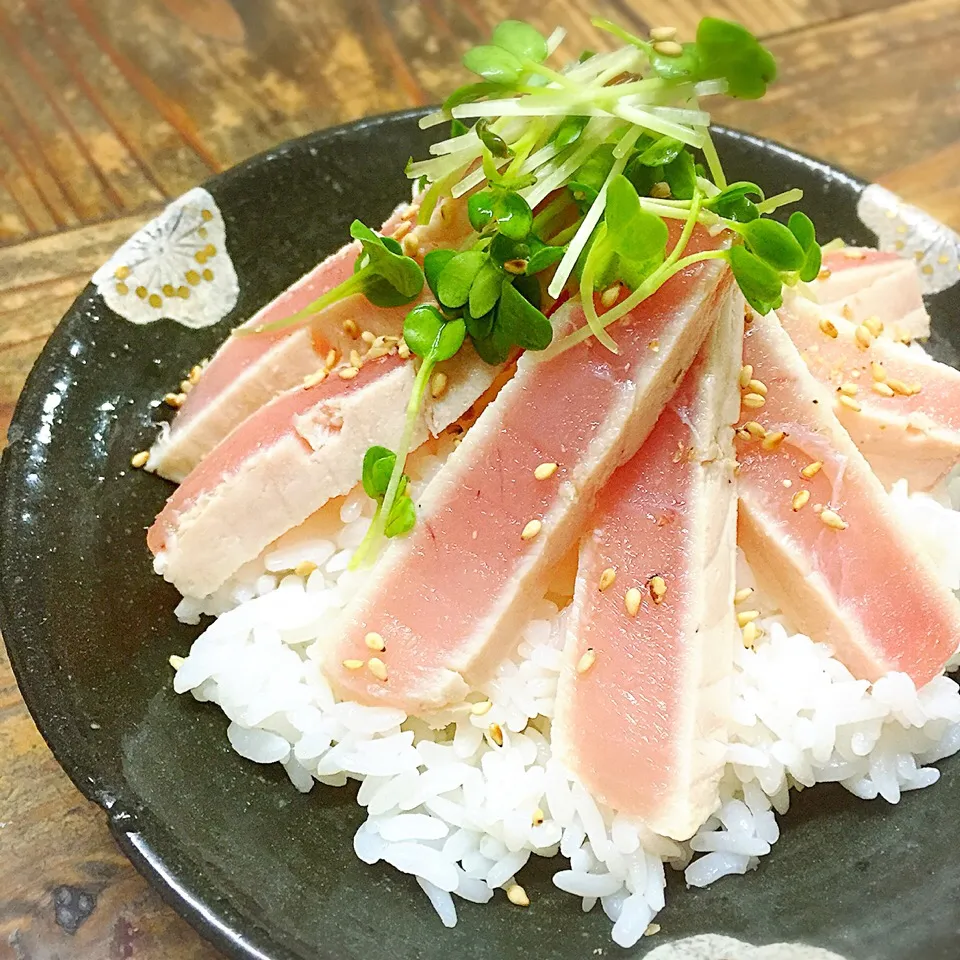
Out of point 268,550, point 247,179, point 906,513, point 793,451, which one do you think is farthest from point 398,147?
point 906,513

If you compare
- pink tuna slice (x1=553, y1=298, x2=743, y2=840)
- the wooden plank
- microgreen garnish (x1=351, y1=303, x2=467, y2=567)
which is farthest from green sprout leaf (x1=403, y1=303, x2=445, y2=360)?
the wooden plank

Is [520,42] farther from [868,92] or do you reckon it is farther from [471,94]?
[868,92]

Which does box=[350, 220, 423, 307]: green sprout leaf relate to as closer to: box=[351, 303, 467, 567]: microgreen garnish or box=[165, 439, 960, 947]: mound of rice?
box=[351, 303, 467, 567]: microgreen garnish

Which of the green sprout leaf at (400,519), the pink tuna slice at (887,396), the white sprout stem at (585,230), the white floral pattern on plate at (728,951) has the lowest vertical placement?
the white floral pattern on plate at (728,951)

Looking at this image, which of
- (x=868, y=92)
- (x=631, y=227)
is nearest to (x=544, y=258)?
(x=631, y=227)

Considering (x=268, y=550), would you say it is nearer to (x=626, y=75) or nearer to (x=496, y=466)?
(x=496, y=466)

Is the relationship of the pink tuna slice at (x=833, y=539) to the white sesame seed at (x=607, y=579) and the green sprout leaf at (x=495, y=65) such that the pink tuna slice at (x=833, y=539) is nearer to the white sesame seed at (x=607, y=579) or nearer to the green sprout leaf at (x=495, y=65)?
the white sesame seed at (x=607, y=579)

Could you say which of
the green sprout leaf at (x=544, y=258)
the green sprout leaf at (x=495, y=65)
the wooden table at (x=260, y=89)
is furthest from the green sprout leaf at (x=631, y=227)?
the wooden table at (x=260, y=89)
